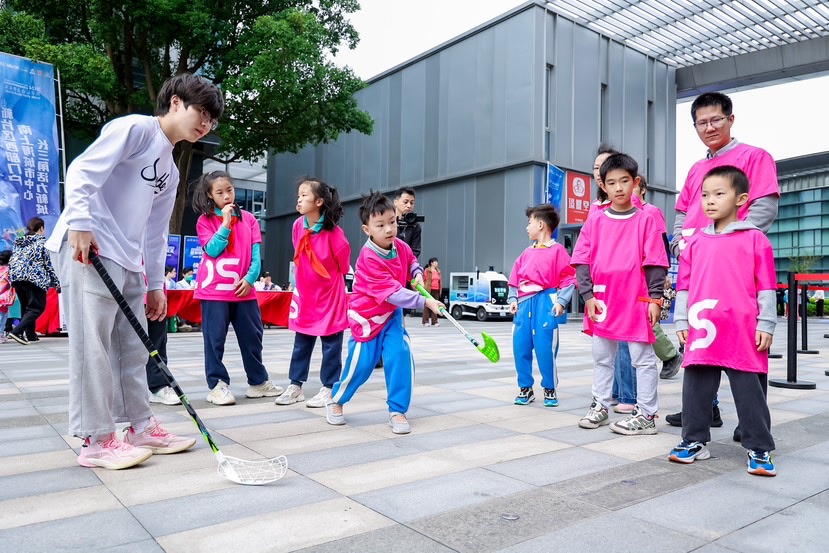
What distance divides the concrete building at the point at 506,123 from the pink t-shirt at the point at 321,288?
1415 cm

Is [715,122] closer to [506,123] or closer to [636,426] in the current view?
[636,426]

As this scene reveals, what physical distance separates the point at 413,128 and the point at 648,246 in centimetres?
2237

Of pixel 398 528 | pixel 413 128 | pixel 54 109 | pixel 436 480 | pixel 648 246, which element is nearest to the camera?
pixel 398 528

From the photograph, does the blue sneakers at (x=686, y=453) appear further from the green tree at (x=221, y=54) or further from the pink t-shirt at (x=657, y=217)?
the green tree at (x=221, y=54)

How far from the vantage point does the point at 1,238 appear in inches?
460

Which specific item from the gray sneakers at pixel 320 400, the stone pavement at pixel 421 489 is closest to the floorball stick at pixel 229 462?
the stone pavement at pixel 421 489

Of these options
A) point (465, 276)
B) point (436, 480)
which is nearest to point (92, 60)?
point (465, 276)

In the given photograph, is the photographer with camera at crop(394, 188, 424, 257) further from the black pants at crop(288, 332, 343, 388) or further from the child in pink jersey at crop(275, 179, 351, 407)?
the black pants at crop(288, 332, 343, 388)

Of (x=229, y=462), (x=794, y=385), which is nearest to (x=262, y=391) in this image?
(x=229, y=462)

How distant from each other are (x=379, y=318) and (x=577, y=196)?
19259 mm

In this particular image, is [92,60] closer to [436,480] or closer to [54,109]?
[54,109]

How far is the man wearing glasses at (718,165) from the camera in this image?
3.23 metres

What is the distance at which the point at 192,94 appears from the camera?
2881 millimetres

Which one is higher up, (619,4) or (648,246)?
(619,4)
